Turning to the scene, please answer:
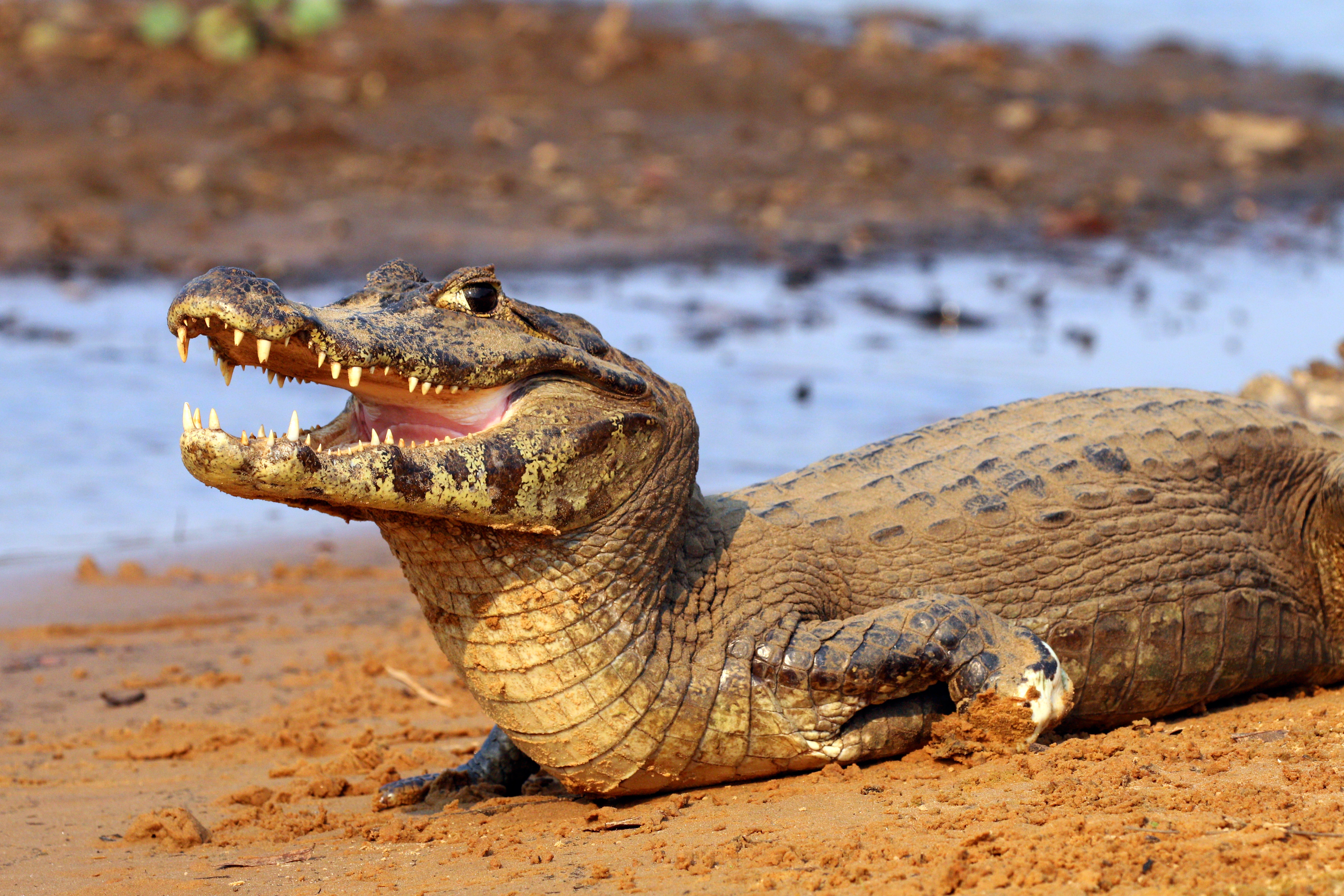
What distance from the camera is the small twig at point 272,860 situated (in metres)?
3.32

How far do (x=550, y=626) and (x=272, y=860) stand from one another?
2.76 ft

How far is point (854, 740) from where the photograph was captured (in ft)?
11.5

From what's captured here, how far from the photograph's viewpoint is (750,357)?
938cm

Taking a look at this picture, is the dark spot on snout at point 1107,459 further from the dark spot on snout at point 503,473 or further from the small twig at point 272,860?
the small twig at point 272,860

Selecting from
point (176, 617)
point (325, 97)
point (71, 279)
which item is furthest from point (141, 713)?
point (325, 97)

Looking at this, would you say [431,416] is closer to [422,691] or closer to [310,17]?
[422,691]

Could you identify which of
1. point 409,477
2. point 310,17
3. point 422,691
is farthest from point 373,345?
point 310,17

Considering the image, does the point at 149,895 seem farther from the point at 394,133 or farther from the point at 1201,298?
the point at 394,133

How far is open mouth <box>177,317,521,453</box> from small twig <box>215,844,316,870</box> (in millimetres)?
961

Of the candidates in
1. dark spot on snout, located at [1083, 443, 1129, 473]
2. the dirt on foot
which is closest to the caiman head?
dark spot on snout, located at [1083, 443, 1129, 473]

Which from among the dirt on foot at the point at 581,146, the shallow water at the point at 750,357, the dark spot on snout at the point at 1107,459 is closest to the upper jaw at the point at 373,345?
the dark spot on snout at the point at 1107,459

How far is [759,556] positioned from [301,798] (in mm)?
1403

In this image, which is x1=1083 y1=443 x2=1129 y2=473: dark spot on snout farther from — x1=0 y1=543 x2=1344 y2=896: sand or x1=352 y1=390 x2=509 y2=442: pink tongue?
x1=352 y1=390 x2=509 y2=442: pink tongue

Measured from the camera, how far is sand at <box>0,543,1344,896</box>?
2744 millimetres
